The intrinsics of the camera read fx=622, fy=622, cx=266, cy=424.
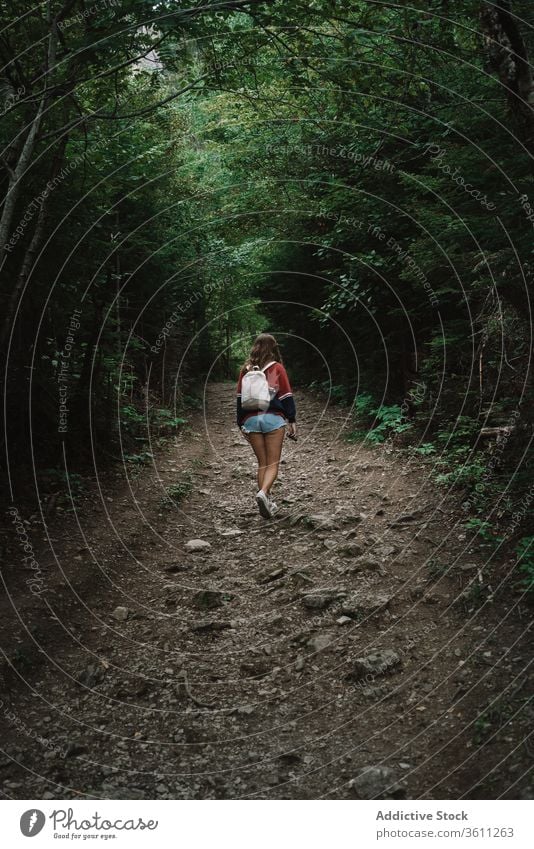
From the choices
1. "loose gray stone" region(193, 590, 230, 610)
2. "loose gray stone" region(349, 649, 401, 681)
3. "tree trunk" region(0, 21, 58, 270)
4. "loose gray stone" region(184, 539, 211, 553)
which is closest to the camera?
"loose gray stone" region(349, 649, 401, 681)

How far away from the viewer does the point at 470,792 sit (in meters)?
3.35

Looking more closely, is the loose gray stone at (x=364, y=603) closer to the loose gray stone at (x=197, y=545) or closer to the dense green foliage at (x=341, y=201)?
the dense green foliage at (x=341, y=201)

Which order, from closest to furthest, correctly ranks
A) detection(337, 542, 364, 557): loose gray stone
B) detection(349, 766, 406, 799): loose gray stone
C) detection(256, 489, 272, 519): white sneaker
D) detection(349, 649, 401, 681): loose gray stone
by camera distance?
detection(349, 766, 406, 799): loose gray stone, detection(349, 649, 401, 681): loose gray stone, detection(337, 542, 364, 557): loose gray stone, detection(256, 489, 272, 519): white sneaker

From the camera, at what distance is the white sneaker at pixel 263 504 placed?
836 cm

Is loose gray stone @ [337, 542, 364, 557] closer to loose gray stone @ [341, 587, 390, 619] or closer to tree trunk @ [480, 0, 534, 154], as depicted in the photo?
loose gray stone @ [341, 587, 390, 619]

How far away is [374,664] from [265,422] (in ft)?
13.9

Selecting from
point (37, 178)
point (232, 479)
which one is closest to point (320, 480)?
point (232, 479)

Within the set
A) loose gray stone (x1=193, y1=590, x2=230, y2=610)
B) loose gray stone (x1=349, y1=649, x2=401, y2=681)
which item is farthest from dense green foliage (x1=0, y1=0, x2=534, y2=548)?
loose gray stone (x1=193, y1=590, x2=230, y2=610)

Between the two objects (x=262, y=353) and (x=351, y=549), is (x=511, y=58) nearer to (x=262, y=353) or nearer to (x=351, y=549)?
(x=262, y=353)

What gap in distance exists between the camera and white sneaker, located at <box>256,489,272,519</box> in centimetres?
836

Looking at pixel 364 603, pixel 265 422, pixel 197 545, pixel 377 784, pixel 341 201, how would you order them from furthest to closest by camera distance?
pixel 341 201
pixel 265 422
pixel 197 545
pixel 364 603
pixel 377 784

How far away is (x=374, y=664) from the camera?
187 inches

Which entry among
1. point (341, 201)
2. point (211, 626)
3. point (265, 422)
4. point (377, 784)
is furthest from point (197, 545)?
point (341, 201)

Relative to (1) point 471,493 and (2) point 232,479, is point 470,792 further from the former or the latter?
(2) point 232,479
